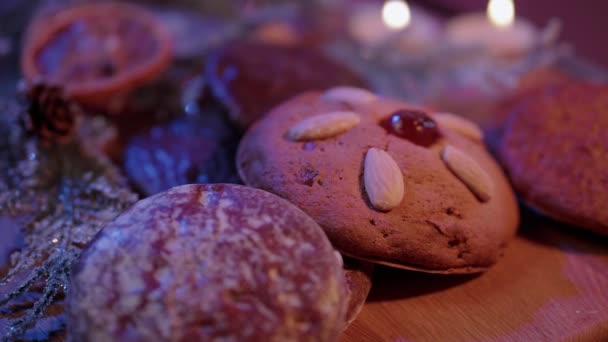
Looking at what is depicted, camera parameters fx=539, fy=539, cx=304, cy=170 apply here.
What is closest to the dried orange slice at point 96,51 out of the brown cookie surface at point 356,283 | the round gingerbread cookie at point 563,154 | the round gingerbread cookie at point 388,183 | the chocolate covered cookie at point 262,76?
the chocolate covered cookie at point 262,76

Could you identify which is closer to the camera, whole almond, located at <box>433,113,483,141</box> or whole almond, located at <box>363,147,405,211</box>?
whole almond, located at <box>363,147,405,211</box>

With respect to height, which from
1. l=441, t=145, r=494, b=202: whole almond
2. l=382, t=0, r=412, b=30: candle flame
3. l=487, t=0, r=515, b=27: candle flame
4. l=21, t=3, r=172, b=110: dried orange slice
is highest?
l=487, t=0, r=515, b=27: candle flame

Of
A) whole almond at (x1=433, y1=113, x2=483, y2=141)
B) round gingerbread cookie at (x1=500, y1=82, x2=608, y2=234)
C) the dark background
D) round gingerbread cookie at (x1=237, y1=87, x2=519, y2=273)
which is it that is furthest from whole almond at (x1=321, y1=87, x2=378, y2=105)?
the dark background

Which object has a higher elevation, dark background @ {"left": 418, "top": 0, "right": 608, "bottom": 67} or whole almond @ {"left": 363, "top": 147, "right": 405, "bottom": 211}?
dark background @ {"left": 418, "top": 0, "right": 608, "bottom": 67}

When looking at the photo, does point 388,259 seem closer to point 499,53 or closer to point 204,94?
point 204,94

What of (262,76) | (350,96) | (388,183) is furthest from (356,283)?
(262,76)

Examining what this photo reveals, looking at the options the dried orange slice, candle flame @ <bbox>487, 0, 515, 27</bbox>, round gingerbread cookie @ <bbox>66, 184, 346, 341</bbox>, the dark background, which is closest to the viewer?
round gingerbread cookie @ <bbox>66, 184, 346, 341</bbox>

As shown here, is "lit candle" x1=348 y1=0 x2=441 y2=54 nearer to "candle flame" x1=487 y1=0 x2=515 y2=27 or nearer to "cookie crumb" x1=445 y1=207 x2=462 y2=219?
"candle flame" x1=487 y1=0 x2=515 y2=27
